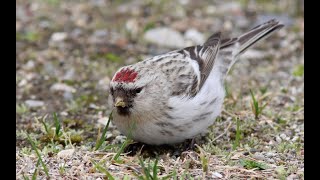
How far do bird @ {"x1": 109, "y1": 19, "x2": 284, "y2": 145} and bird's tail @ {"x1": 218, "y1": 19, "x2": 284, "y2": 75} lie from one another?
2.69 ft

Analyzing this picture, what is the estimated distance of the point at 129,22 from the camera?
793cm

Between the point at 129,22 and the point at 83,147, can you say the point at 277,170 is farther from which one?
the point at 129,22

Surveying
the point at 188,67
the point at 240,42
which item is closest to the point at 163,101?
the point at 188,67

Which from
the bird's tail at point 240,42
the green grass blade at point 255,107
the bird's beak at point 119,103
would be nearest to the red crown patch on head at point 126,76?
the bird's beak at point 119,103

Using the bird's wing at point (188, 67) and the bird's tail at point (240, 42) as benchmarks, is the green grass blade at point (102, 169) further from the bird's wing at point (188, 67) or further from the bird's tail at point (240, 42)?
the bird's tail at point (240, 42)

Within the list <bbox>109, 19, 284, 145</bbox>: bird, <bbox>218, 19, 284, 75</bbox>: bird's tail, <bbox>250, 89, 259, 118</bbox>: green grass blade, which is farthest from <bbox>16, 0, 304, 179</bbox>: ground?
<bbox>218, 19, 284, 75</bbox>: bird's tail

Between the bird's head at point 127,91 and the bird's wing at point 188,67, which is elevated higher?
the bird's wing at point 188,67

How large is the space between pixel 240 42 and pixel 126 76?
6.10 ft

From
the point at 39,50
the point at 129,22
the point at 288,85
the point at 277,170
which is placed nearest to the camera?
the point at 277,170

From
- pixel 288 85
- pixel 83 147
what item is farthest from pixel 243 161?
pixel 288 85

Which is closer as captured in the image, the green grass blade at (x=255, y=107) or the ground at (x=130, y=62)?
the ground at (x=130, y=62)

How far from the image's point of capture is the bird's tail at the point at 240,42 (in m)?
6.07

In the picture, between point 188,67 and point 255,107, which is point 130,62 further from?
point 255,107

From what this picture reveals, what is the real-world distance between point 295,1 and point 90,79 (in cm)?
315
